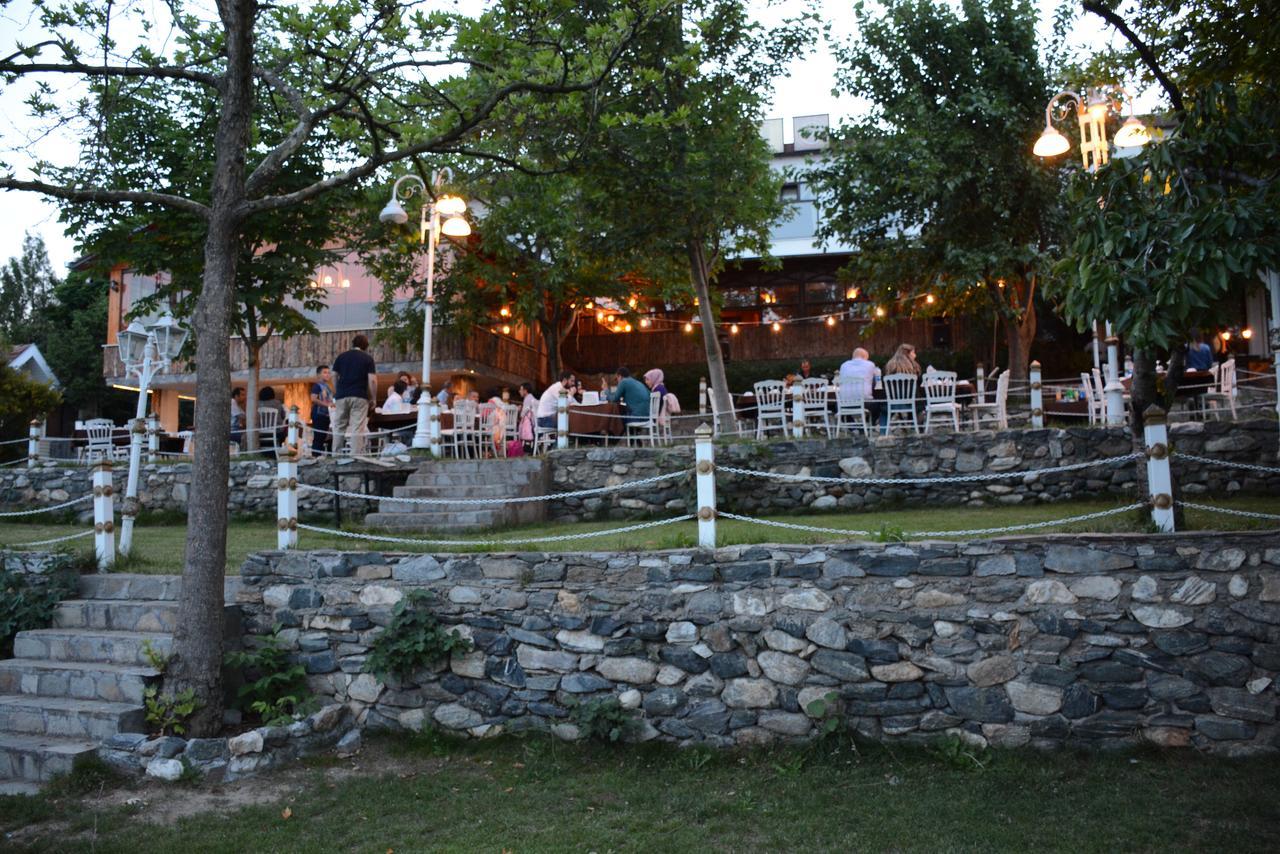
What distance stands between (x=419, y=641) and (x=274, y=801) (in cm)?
142

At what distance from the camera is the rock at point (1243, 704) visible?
18.0 ft

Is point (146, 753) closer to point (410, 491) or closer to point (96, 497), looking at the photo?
point (96, 497)

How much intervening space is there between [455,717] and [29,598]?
3584 mm

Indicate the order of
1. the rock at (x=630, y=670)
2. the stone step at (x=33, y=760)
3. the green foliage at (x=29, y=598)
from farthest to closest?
the green foliage at (x=29, y=598)
the rock at (x=630, y=670)
the stone step at (x=33, y=760)

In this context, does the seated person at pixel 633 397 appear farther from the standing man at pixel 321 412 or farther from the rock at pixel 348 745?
the rock at pixel 348 745

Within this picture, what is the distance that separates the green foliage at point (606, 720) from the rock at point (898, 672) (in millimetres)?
1619

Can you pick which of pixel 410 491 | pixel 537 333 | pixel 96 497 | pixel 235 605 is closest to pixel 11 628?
pixel 96 497

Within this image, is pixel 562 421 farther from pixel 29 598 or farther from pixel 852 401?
pixel 29 598

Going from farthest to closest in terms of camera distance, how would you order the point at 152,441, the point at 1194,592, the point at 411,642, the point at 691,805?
the point at 152,441 → the point at 411,642 → the point at 1194,592 → the point at 691,805

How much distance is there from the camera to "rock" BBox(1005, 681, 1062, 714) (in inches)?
227

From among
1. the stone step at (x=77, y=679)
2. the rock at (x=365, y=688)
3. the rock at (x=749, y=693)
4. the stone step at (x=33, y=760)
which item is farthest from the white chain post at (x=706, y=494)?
the stone step at (x=33, y=760)

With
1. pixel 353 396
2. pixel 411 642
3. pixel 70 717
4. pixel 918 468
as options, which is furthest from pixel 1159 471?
pixel 353 396

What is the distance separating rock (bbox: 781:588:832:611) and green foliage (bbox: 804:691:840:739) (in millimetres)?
544

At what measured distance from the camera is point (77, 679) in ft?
21.4
